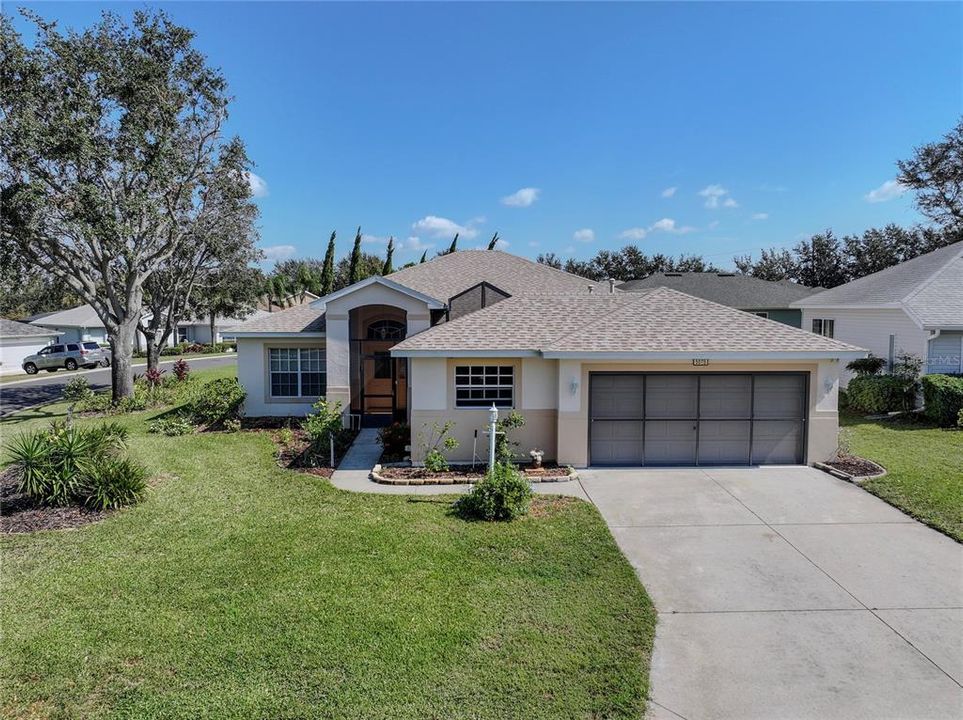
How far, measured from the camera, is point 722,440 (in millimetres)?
12125

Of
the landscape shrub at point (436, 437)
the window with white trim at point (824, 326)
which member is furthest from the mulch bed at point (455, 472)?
the window with white trim at point (824, 326)

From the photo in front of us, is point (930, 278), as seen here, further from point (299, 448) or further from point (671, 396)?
point (299, 448)

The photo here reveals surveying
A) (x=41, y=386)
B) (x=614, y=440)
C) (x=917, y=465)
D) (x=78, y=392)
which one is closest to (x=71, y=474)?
(x=614, y=440)

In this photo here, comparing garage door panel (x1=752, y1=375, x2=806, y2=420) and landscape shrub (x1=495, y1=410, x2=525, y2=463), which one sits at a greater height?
garage door panel (x1=752, y1=375, x2=806, y2=420)

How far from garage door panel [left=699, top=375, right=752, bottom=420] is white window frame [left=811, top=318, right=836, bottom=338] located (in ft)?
43.8

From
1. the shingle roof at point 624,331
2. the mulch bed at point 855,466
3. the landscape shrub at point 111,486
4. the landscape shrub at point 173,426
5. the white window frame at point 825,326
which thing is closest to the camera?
the landscape shrub at point 111,486

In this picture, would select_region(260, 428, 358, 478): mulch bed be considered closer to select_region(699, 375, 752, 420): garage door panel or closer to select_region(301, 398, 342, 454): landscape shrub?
select_region(301, 398, 342, 454): landscape shrub

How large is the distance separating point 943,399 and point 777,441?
6.88 metres

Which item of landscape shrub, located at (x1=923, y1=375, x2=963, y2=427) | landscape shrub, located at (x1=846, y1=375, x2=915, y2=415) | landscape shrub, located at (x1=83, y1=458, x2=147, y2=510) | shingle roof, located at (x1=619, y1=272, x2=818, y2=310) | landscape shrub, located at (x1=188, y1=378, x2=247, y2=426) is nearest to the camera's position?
landscape shrub, located at (x1=83, y1=458, x2=147, y2=510)

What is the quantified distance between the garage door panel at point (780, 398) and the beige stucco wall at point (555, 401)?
0.20m

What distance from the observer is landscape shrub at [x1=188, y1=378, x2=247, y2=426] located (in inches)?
651

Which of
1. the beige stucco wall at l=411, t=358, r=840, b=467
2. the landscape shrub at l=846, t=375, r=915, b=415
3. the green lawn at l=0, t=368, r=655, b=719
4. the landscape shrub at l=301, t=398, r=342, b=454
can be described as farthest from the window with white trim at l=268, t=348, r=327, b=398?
the landscape shrub at l=846, t=375, r=915, b=415

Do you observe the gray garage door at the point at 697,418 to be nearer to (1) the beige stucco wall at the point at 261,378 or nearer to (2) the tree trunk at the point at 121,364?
(1) the beige stucco wall at the point at 261,378

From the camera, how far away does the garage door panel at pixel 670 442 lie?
474 inches
